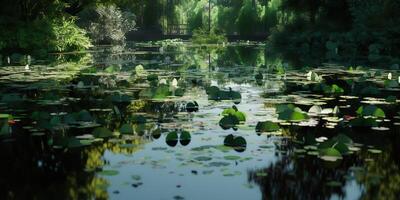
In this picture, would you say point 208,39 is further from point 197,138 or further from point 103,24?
point 197,138

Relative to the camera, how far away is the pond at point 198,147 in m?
3.45

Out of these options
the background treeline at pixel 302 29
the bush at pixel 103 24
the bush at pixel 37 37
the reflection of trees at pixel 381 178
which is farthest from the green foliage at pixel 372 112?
the bush at pixel 103 24

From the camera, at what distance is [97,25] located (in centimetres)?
3375

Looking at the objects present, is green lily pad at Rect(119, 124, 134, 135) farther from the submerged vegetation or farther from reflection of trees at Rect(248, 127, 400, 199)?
reflection of trees at Rect(248, 127, 400, 199)

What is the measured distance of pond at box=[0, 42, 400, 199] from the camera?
3.45 metres

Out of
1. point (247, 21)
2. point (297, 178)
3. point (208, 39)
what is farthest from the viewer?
point (247, 21)

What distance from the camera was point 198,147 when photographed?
4.46 metres

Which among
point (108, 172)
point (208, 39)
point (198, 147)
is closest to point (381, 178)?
point (198, 147)

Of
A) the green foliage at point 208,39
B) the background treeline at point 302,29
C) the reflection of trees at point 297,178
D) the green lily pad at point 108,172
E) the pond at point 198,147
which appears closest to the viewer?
the reflection of trees at point 297,178

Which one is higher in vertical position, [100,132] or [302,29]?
[302,29]

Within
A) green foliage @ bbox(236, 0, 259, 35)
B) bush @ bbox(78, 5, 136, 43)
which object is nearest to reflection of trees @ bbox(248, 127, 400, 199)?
bush @ bbox(78, 5, 136, 43)

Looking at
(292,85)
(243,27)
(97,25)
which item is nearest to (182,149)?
(292,85)

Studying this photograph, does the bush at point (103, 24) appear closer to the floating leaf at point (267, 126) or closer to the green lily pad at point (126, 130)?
the green lily pad at point (126, 130)

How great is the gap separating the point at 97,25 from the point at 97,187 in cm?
3132
